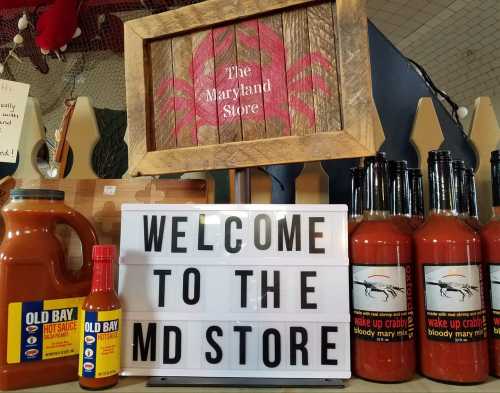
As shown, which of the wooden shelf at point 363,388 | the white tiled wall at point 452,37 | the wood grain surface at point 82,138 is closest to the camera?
the wooden shelf at point 363,388

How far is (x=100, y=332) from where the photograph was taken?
0.73m

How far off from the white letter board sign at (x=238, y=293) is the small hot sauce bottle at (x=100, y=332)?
0.06 m

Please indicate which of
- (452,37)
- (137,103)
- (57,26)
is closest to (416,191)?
(137,103)

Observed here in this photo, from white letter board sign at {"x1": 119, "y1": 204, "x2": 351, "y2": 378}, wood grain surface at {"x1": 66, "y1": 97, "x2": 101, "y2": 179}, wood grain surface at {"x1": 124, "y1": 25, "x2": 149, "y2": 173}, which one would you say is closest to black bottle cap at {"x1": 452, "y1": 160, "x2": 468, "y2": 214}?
white letter board sign at {"x1": 119, "y1": 204, "x2": 351, "y2": 378}

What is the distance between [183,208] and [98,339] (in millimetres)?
290

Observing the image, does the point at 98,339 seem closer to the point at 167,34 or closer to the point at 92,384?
the point at 92,384

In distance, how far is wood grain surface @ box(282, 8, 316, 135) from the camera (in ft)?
2.64

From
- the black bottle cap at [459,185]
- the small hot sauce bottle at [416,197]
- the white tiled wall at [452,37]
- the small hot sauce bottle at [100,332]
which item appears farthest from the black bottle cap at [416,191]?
the white tiled wall at [452,37]

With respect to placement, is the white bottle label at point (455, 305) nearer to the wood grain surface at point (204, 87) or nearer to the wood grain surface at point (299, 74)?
the wood grain surface at point (299, 74)

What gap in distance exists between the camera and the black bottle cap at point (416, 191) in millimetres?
1002

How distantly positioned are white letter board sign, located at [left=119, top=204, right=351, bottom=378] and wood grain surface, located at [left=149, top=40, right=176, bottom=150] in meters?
0.18

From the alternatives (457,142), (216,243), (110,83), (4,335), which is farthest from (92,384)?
(110,83)

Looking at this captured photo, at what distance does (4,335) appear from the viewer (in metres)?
0.74

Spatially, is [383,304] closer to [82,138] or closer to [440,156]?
[440,156]
